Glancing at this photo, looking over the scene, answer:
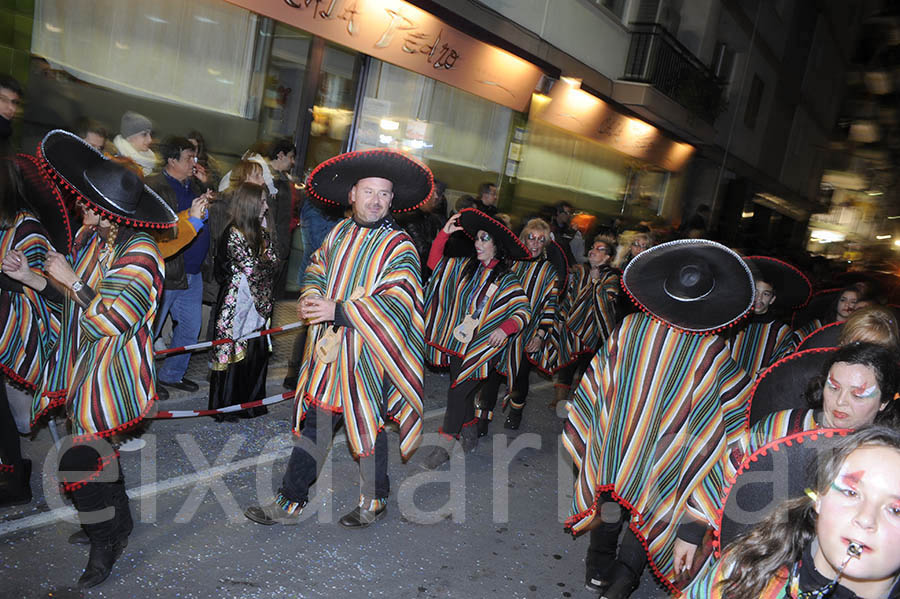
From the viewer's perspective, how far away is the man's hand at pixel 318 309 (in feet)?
12.9

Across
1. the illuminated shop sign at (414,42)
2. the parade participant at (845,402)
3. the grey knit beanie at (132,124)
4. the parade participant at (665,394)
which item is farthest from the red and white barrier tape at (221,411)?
the illuminated shop sign at (414,42)

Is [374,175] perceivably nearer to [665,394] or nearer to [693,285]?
[693,285]

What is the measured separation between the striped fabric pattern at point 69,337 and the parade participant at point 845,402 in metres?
2.98

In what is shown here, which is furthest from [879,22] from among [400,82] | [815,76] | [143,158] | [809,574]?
[815,76]

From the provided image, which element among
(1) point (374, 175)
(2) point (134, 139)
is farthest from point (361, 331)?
(2) point (134, 139)

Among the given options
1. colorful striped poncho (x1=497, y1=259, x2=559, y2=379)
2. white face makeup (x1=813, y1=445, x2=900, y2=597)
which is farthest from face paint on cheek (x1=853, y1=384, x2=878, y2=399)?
colorful striped poncho (x1=497, y1=259, x2=559, y2=379)

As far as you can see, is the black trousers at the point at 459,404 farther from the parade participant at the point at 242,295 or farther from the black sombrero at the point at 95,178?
the black sombrero at the point at 95,178

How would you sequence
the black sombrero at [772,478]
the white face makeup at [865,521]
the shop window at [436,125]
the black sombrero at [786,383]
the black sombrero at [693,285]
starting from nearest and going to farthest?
the white face makeup at [865,521] < the black sombrero at [772,478] < the black sombrero at [786,383] < the black sombrero at [693,285] < the shop window at [436,125]

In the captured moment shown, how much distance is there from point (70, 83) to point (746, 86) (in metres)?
20.8

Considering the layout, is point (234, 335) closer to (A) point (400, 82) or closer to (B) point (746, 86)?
(A) point (400, 82)

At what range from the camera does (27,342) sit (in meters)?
3.97

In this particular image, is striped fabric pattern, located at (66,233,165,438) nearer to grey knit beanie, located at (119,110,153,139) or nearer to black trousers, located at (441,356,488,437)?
black trousers, located at (441,356,488,437)

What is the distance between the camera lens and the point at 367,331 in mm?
4082

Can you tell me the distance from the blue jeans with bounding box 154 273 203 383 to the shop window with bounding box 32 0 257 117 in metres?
2.60
